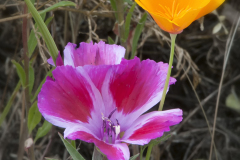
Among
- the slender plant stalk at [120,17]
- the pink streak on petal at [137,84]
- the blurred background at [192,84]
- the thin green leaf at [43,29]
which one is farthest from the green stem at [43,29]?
the blurred background at [192,84]

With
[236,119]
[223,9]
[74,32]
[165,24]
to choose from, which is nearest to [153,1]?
[165,24]

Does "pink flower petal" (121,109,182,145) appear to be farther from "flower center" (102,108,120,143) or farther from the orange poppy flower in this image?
the orange poppy flower

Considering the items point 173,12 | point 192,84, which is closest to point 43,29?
point 173,12

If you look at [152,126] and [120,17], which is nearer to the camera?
[152,126]

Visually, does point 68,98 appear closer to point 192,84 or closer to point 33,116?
point 33,116

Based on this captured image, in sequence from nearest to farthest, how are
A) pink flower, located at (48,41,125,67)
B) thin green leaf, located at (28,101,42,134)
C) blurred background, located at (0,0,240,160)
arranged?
pink flower, located at (48,41,125,67) → thin green leaf, located at (28,101,42,134) → blurred background, located at (0,0,240,160)

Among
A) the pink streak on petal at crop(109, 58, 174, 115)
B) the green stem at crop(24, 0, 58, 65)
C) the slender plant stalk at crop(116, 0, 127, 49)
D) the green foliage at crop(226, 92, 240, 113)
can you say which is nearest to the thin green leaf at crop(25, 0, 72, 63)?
the green stem at crop(24, 0, 58, 65)

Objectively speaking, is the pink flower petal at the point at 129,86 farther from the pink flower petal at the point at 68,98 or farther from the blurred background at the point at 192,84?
the blurred background at the point at 192,84
